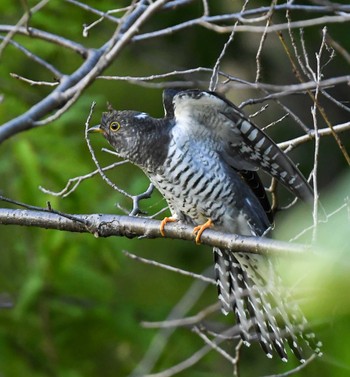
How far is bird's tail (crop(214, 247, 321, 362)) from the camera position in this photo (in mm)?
3850

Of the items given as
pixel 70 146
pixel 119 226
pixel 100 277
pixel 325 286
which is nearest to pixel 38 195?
pixel 70 146

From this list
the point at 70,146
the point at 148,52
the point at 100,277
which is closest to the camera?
the point at 70,146

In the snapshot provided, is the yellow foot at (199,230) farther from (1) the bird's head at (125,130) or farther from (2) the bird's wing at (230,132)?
(1) the bird's head at (125,130)

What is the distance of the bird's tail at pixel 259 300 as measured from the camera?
385 centimetres

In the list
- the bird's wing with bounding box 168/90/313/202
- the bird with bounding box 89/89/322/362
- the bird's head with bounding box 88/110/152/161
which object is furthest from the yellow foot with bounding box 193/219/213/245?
the bird's head with bounding box 88/110/152/161

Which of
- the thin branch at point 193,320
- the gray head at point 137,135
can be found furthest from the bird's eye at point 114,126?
the thin branch at point 193,320

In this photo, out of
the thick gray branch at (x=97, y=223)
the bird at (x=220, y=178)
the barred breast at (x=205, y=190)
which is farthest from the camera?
the barred breast at (x=205, y=190)

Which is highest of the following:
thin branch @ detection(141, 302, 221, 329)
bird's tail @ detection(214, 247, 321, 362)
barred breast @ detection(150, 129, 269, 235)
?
barred breast @ detection(150, 129, 269, 235)

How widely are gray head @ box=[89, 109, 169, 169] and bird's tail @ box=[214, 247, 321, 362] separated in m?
0.67

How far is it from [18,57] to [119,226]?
289cm

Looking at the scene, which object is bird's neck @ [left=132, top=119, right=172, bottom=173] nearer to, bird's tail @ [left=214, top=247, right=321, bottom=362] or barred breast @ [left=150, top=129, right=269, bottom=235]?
barred breast @ [left=150, top=129, right=269, bottom=235]

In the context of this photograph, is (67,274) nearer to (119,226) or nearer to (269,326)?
(269,326)

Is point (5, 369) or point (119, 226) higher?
point (119, 226)

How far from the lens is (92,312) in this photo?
5.75 m
